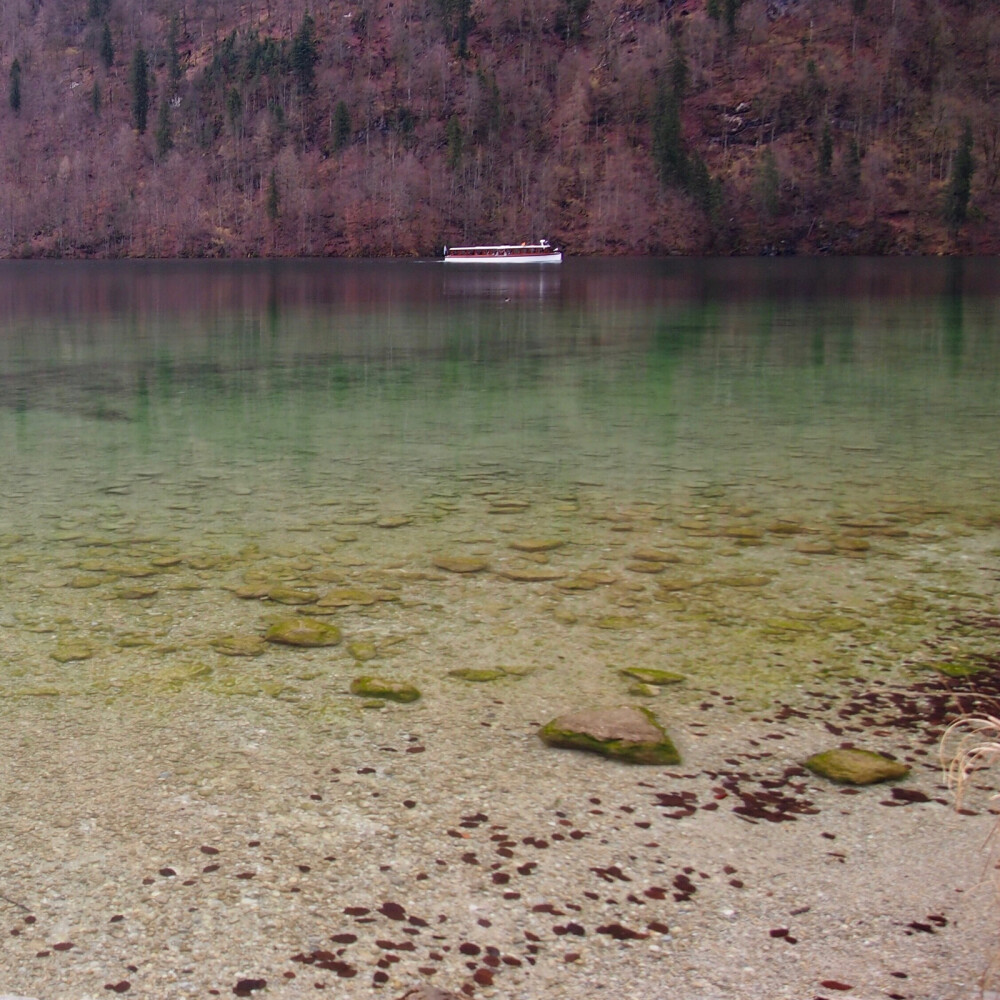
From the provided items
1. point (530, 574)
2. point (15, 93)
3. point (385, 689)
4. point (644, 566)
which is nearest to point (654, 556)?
point (644, 566)

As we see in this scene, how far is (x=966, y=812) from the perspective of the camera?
5.63 metres

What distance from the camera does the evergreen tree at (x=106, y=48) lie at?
196250mm

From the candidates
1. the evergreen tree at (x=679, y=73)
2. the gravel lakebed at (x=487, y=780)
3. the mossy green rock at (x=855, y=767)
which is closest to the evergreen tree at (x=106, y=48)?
the evergreen tree at (x=679, y=73)

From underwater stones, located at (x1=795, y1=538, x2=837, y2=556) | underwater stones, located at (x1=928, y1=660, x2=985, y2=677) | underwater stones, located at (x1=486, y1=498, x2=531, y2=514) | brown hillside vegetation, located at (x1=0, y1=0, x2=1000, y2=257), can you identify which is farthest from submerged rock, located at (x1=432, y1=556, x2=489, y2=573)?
brown hillside vegetation, located at (x1=0, y1=0, x2=1000, y2=257)

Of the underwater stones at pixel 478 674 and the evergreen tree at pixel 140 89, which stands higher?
the evergreen tree at pixel 140 89

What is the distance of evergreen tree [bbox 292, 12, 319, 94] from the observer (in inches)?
7037

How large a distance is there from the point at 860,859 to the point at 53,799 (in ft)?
12.9

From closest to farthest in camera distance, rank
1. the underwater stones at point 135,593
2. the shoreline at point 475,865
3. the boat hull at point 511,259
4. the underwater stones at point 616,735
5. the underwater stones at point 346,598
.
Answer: the shoreline at point 475,865, the underwater stones at point 616,735, the underwater stones at point 346,598, the underwater stones at point 135,593, the boat hull at point 511,259

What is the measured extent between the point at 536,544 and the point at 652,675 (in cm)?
326

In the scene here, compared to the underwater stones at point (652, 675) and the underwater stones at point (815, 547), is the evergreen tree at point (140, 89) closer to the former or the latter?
the underwater stones at point (815, 547)

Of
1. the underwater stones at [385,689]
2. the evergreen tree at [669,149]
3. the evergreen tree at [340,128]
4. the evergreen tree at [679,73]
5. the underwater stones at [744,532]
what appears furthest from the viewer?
the evergreen tree at [340,128]

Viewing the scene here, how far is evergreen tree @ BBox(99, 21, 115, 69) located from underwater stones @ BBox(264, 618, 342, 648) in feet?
700

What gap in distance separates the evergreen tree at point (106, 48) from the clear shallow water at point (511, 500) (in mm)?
188777

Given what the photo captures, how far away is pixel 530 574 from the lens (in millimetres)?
9648
